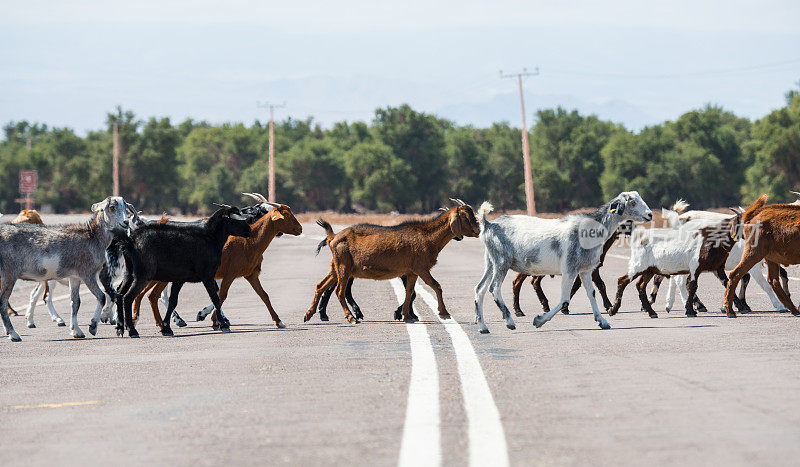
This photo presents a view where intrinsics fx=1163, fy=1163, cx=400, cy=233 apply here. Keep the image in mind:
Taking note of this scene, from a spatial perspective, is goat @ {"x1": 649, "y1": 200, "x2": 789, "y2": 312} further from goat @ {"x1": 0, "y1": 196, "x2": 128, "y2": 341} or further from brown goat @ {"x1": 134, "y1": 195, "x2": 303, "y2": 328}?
goat @ {"x1": 0, "y1": 196, "x2": 128, "y2": 341}

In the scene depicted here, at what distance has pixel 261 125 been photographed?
549ft

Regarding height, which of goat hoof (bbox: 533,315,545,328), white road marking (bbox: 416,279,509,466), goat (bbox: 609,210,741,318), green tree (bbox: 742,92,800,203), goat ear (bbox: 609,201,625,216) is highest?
green tree (bbox: 742,92,800,203)

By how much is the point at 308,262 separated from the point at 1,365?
79.5 feet

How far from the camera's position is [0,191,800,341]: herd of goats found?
48.1ft

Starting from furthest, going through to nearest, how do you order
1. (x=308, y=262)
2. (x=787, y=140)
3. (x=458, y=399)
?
(x=787, y=140) < (x=308, y=262) < (x=458, y=399)

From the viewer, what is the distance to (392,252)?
621 inches

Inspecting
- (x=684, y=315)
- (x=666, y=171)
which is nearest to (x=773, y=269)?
(x=684, y=315)

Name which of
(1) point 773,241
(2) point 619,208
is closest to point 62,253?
(2) point 619,208

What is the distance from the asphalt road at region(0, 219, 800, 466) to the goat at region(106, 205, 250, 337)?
54 cm

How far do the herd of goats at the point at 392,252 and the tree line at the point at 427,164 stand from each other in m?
88.8

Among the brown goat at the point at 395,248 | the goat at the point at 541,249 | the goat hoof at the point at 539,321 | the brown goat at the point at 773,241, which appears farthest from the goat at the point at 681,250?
the brown goat at the point at 395,248

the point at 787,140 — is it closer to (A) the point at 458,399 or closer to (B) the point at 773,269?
(B) the point at 773,269

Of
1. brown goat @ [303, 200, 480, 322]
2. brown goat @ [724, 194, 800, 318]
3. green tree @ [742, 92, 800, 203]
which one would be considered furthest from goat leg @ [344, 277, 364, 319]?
green tree @ [742, 92, 800, 203]

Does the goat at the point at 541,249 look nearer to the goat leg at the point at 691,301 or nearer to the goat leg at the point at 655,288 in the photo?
the goat leg at the point at 691,301
